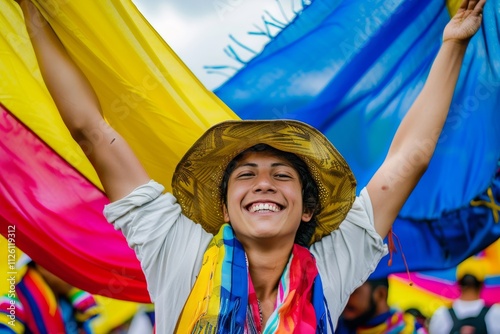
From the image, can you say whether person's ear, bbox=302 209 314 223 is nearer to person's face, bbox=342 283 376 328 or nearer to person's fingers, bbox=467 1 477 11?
person's face, bbox=342 283 376 328

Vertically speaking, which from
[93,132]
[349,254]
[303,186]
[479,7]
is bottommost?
[349,254]

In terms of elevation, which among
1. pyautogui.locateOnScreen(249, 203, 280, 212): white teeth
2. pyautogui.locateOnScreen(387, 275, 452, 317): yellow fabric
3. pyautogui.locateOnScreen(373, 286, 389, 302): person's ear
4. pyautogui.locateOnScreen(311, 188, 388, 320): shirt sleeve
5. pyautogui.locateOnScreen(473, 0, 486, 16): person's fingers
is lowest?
pyautogui.locateOnScreen(387, 275, 452, 317): yellow fabric

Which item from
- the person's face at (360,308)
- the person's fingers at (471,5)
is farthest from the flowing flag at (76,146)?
the person's fingers at (471,5)

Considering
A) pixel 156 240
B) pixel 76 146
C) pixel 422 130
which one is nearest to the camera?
pixel 156 240

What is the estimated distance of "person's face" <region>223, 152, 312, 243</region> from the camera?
1.96 meters

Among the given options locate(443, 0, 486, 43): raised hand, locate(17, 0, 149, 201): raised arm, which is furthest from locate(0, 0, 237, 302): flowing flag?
locate(443, 0, 486, 43): raised hand

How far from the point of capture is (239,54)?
2.49 meters

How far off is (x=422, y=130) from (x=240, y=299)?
853mm

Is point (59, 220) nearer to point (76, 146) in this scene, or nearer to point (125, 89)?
point (76, 146)

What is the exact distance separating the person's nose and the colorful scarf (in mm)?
156

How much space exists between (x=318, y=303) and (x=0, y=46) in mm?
1435

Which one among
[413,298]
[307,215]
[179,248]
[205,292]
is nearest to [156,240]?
[179,248]

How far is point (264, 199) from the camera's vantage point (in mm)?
1977

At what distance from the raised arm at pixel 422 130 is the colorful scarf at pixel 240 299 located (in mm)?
345
